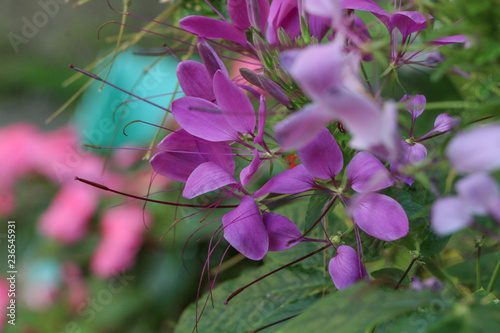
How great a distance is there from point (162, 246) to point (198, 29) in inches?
26.8

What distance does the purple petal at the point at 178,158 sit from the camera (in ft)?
0.94

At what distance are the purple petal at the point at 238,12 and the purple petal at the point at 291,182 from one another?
108 millimetres

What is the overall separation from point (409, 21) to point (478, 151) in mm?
160

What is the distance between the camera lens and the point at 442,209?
0.15 metres

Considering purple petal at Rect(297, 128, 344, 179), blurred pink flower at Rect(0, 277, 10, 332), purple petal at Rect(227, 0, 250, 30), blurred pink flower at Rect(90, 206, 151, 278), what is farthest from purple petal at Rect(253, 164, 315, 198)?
blurred pink flower at Rect(0, 277, 10, 332)

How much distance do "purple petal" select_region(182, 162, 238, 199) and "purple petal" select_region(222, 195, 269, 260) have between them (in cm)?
2

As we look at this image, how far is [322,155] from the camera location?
0.25m

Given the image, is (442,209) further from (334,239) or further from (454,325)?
(334,239)

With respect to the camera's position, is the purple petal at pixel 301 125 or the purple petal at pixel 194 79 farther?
the purple petal at pixel 194 79

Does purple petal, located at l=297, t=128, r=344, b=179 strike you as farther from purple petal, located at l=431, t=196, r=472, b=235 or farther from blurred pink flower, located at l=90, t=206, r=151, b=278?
blurred pink flower, located at l=90, t=206, r=151, b=278

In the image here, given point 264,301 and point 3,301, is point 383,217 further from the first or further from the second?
point 3,301

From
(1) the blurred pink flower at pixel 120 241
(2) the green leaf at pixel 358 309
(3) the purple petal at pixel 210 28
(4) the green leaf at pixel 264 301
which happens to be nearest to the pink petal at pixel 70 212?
(1) the blurred pink flower at pixel 120 241

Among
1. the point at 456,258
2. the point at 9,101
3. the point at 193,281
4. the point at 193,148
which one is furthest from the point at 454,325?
the point at 9,101

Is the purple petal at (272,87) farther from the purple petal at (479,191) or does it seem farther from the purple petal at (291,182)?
the purple petal at (479,191)
